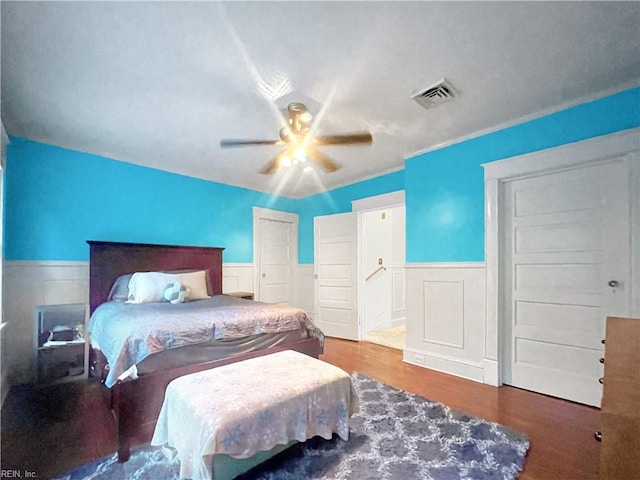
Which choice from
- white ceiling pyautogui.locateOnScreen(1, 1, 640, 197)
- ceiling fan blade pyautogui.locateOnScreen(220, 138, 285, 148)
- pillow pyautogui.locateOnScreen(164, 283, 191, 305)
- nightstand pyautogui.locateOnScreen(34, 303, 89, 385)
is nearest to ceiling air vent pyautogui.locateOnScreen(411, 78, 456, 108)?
white ceiling pyautogui.locateOnScreen(1, 1, 640, 197)

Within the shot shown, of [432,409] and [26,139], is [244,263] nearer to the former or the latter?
[26,139]

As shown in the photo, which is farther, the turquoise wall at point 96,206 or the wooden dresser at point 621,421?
the turquoise wall at point 96,206

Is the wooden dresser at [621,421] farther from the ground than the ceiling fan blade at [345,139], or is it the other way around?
the ceiling fan blade at [345,139]

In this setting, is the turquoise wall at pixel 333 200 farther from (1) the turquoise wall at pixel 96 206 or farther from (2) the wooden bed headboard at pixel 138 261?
(2) the wooden bed headboard at pixel 138 261

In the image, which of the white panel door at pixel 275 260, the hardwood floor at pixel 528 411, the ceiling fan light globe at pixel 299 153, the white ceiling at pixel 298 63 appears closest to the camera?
the white ceiling at pixel 298 63

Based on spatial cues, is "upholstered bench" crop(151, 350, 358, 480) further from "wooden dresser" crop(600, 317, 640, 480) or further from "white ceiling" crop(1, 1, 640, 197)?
"white ceiling" crop(1, 1, 640, 197)

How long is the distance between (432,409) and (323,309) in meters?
2.68

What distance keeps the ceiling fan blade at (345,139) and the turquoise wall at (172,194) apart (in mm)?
1442

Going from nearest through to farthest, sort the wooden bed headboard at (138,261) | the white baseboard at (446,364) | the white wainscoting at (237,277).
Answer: the white baseboard at (446,364) → the wooden bed headboard at (138,261) → the white wainscoting at (237,277)

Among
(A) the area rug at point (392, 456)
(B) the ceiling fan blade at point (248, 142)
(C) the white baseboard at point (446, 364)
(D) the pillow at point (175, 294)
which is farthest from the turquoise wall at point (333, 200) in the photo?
(A) the area rug at point (392, 456)

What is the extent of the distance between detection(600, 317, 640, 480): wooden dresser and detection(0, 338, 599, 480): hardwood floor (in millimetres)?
532

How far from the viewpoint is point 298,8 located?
1417 mm

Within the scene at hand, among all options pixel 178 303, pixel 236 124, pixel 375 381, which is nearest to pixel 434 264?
pixel 375 381

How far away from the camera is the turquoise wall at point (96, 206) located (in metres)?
2.88
